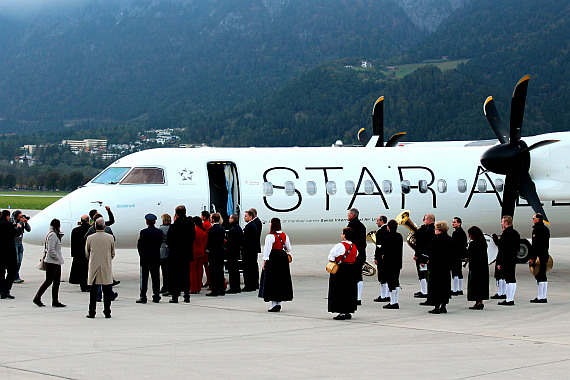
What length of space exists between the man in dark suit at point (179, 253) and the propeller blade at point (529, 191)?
30.1ft

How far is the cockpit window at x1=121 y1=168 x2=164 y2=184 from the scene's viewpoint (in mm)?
19398

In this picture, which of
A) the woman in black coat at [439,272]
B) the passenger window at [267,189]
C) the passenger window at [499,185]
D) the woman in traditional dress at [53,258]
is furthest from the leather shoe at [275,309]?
the passenger window at [499,185]

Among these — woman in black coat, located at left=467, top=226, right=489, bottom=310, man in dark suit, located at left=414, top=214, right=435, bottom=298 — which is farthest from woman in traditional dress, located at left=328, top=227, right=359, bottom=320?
man in dark suit, located at left=414, top=214, right=435, bottom=298

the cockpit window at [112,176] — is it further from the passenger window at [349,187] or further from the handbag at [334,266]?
the handbag at [334,266]

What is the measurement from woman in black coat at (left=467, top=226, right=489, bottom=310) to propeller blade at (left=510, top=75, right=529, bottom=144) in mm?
A: 6181

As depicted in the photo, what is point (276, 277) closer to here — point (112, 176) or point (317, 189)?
point (317, 189)

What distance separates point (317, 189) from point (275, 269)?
6489 millimetres

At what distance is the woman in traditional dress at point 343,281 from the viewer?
13383 millimetres

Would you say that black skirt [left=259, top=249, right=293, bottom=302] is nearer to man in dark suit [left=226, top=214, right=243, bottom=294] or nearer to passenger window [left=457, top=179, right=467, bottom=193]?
man in dark suit [left=226, top=214, right=243, bottom=294]

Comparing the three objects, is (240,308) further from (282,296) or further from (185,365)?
(185,365)

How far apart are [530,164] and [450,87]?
17007 centimetres

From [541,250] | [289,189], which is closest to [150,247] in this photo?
[289,189]

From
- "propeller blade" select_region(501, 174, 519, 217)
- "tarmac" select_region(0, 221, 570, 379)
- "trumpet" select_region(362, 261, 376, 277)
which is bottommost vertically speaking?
"tarmac" select_region(0, 221, 570, 379)

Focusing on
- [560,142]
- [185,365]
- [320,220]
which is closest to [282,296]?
[185,365]
